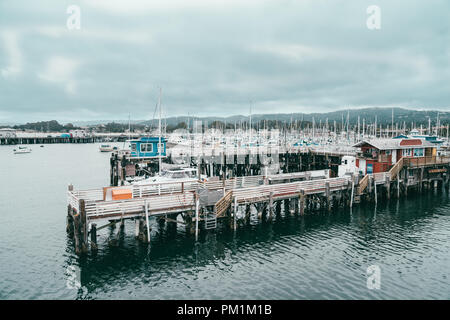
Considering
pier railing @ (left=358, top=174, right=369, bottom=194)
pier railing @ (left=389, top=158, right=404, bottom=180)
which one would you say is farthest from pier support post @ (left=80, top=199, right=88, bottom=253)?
pier railing @ (left=389, top=158, right=404, bottom=180)

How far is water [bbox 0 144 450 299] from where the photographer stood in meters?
17.7

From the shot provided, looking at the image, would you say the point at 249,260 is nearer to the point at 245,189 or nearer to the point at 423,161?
the point at 245,189

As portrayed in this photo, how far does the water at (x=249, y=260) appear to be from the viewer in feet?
58.0


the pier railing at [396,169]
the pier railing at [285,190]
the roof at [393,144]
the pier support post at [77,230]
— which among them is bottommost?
the pier support post at [77,230]

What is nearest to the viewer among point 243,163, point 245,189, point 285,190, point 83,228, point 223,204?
point 83,228

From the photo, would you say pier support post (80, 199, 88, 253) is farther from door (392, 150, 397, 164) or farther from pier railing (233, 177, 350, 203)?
door (392, 150, 397, 164)

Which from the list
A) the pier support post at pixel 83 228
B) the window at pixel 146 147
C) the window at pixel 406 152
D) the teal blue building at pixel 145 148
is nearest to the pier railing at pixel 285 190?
the pier support post at pixel 83 228

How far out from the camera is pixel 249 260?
70.4 ft

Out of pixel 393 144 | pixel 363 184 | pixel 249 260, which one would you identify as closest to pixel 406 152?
pixel 393 144

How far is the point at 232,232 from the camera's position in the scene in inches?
1036

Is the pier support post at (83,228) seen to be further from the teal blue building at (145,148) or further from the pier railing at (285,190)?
the teal blue building at (145,148)

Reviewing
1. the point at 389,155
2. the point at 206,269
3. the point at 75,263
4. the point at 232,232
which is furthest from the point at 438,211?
the point at 75,263
